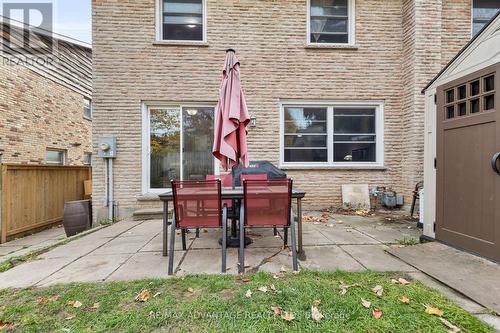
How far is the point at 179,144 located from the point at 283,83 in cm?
306

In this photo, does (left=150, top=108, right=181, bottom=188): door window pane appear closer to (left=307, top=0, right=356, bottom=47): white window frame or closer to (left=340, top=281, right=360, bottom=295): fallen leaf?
(left=307, top=0, right=356, bottom=47): white window frame

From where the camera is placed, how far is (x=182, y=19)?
6.47 meters

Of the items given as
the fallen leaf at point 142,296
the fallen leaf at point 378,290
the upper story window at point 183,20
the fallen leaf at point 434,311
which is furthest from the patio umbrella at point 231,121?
the upper story window at point 183,20

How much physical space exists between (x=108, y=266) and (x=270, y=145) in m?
4.39

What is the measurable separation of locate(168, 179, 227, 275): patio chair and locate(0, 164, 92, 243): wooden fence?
5.02 m

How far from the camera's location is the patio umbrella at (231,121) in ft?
11.0

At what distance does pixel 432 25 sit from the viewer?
6.21 metres

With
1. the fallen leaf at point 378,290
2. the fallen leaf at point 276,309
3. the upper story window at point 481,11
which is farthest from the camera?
the upper story window at point 481,11

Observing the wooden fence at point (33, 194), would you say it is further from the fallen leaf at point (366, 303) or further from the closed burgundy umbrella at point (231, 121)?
the fallen leaf at point (366, 303)

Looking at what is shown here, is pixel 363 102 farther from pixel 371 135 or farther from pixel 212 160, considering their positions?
pixel 212 160

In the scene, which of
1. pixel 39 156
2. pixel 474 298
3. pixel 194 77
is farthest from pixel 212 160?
pixel 39 156

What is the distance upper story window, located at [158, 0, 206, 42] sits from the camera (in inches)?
254

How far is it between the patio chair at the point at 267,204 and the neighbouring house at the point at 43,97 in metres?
8.03
